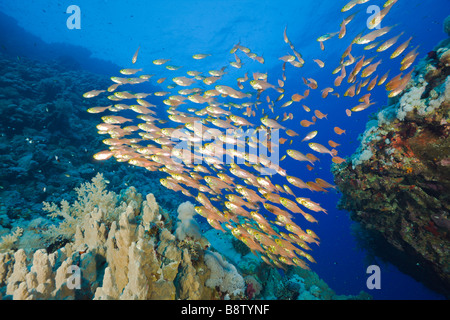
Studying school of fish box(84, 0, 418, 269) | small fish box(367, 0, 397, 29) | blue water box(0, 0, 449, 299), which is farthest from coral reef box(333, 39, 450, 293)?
blue water box(0, 0, 449, 299)

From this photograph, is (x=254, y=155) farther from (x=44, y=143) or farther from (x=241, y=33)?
(x=241, y=33)

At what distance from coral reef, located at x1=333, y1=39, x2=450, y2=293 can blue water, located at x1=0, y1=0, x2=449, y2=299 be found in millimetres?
16929

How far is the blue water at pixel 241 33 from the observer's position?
80.3ft

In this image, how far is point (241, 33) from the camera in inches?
1193

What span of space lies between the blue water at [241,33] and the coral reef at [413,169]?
16.9 m

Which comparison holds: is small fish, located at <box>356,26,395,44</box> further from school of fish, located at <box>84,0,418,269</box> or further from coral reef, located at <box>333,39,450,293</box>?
coral reef, located at <box>333,39,450,293</box>

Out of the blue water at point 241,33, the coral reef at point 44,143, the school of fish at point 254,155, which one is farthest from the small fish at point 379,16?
the blue water at point 241,33

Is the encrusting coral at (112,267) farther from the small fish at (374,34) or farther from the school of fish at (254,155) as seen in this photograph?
the small fish at (374,34)

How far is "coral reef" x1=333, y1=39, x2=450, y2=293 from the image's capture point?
492cm

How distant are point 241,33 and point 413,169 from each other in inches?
1273

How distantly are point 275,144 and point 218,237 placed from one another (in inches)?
171

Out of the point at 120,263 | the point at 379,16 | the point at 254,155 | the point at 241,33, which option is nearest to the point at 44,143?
the point at 120,263

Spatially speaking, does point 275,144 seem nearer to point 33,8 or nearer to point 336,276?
point 336,276
